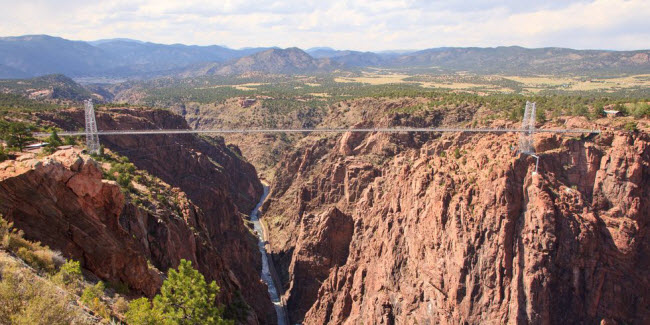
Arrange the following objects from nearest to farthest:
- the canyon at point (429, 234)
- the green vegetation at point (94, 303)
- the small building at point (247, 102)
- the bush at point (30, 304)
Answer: the bush at point (30, 304) < the green vegetation at point (94, 303) < the canyon at point (429, 234) < the small building at point (247, 102)

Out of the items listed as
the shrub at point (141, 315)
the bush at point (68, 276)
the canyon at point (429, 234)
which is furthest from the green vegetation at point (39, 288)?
the canyon at point (429, 234)

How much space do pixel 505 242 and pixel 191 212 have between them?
33.5 meters

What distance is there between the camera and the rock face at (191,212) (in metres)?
32.6

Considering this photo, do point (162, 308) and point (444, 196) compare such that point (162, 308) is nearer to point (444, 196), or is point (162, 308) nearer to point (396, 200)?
point (444, 196)

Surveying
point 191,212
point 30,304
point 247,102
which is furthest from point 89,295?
point 247,102

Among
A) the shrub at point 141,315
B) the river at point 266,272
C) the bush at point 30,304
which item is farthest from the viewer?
the river at point 266,272

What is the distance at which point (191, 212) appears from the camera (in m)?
49.0

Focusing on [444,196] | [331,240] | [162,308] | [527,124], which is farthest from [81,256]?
[527,124]

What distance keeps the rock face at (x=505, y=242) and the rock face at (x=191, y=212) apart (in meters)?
15.3

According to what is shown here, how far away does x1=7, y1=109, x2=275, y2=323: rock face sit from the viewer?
3256cm

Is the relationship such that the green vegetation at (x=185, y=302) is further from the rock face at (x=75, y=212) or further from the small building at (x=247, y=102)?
the small building at (x=247, y=102)

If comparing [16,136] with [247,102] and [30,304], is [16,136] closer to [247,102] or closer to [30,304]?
[30,304]

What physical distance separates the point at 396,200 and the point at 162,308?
3856cm

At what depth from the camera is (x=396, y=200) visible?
55.3 metres
